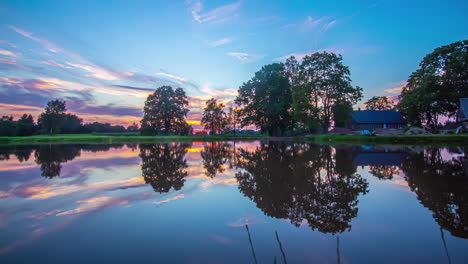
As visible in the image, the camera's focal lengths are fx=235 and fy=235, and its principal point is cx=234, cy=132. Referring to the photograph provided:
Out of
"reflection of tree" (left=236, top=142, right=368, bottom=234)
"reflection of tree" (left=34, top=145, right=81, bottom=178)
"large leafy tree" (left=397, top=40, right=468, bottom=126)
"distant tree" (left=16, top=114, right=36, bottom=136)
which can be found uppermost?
"large leafy tree" (left=397, top=40, right=468, bottom=126)

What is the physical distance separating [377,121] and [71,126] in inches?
4234

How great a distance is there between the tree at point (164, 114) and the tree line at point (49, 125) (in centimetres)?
3843

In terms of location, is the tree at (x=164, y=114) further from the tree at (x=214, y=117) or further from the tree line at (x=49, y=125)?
the tree line at (x=49, y=125)

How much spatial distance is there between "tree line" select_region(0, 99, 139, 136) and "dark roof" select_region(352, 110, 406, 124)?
3741 inches

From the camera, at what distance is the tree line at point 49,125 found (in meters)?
66.0

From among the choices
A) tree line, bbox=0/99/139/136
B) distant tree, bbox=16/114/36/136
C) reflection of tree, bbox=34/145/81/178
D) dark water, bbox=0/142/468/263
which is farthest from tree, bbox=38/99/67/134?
dark water, bbox=0/142/468/263

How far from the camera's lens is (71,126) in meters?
93.4

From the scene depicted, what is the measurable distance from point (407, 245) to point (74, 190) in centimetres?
749

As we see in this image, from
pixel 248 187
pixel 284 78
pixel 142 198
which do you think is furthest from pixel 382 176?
pixel 284 78

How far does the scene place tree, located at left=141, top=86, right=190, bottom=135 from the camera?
62.0 metres

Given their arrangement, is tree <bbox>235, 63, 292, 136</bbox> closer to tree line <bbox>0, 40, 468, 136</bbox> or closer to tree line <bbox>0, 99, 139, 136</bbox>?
tree line <bbox>0, 40, 468, 136</bbox>

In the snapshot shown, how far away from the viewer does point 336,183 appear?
7.07m

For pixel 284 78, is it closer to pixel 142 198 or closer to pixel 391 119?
pixel 391 119

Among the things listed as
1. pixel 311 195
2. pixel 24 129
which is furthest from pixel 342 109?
pixel 24 129
